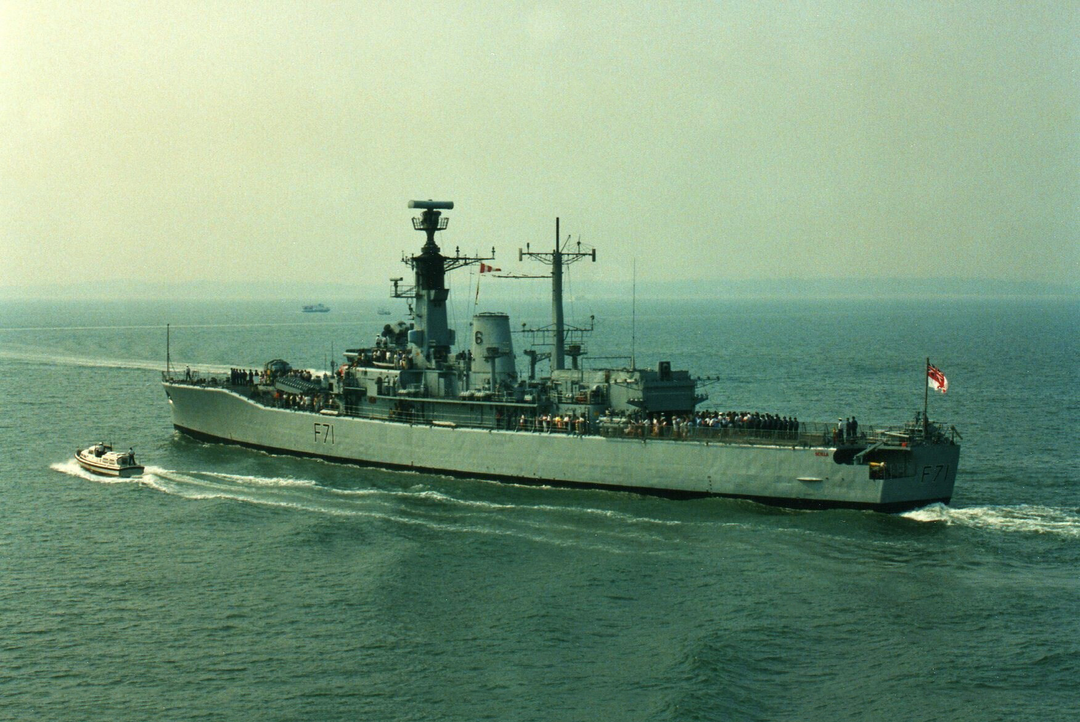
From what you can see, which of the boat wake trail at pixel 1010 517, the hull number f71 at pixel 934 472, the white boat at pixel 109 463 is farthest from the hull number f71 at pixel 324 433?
the hull number f71 at pixel 934 472

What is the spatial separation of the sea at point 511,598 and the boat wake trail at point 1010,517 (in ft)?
0.44

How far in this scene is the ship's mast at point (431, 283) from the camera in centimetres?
4859

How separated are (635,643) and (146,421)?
4128 centimetres

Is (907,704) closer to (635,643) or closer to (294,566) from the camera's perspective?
(635,643)

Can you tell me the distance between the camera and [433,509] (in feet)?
121

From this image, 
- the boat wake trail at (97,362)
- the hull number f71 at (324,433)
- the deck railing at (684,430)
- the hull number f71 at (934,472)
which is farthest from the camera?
the boat wake trail at (97,362)

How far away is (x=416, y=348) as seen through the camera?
4731 cm

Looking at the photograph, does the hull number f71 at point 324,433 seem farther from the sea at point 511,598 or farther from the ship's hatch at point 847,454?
the ship's hatch at point 847,454

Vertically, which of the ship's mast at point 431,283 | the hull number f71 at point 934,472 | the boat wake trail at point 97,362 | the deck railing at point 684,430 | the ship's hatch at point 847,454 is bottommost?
the hull number f71 at point 934,472

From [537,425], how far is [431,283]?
11.1 m

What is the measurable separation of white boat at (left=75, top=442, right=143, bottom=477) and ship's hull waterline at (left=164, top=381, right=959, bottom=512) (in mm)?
7336

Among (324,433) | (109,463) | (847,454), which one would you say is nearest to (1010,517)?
(847,454)

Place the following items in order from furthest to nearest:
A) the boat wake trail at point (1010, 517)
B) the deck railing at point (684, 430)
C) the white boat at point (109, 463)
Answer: the white boat at point (109, 463), the deck railing at point (684, 430), the boat wake trail at point (1010, 517)

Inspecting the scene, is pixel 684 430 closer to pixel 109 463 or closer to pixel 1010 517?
pixel 1010 517
